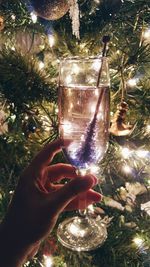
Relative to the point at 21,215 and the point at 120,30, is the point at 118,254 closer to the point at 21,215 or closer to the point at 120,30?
the point at 21,215

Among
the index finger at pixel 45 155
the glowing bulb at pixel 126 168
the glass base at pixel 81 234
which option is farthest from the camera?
the glowing bulb at pixel 126 168

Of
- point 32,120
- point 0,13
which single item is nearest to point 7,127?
point 32,120

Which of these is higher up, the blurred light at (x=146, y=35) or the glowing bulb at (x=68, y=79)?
the blurred light at (x=146, y=35)

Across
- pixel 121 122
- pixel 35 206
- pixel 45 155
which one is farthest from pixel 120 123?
pixel 35 206

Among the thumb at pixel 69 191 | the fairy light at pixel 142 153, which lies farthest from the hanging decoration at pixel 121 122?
the thumb at pixel 69 191

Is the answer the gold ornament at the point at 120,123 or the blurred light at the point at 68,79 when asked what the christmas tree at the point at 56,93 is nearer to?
the gold ornament at the point at 120,123
